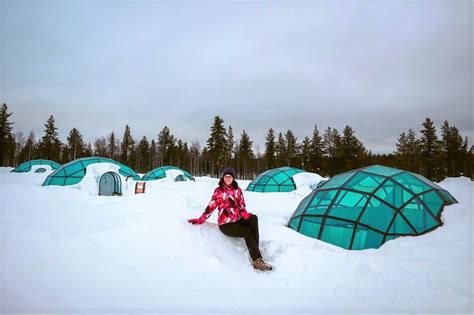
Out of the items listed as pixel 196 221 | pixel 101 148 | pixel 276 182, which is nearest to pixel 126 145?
pixel 101 148

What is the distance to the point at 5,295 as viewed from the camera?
102 inches

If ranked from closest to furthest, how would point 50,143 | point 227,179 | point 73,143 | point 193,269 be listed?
point 193,269 < point 227,179 < point 50,143 < point 73,143

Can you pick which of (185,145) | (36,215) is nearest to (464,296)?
(36,215)

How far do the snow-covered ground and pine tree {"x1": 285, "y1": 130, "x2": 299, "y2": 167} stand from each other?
4910 cm

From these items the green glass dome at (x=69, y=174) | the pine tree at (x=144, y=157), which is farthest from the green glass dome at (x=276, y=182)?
the pine tree at (x=144, y=157)

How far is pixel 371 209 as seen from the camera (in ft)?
19.2

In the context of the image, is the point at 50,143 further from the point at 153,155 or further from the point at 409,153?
the point at 409,153

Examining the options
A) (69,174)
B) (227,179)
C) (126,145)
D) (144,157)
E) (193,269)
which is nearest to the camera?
(193,269)

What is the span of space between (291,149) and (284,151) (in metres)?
2.32

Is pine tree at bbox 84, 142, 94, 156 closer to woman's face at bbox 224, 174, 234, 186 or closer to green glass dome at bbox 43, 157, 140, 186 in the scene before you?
green glass dome at bbox 43, 157, 140, 186

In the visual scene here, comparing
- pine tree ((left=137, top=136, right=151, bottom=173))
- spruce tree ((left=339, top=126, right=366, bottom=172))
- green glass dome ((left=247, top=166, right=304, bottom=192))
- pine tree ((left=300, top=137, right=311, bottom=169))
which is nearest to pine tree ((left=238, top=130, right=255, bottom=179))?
pine tree ((left=300, top=137, right=311, bottom=169))

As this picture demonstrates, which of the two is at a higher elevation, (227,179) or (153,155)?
(153,155)

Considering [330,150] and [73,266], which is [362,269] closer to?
[73,266]

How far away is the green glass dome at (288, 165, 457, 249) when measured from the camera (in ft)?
18.1
